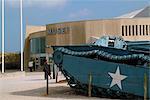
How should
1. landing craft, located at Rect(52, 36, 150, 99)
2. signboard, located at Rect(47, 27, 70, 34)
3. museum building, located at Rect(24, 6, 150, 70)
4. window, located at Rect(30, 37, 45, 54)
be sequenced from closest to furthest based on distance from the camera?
landing craft, located at Rect(52, 36, 150, 99), museum building, located at Rect(24, 6, 150, 70), signboard, located at Rect(47, 27, 70, 34), window, located at Rect(30, 37, 45, 54)

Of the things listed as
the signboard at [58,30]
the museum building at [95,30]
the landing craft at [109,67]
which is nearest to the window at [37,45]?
the museum building at [95,30]

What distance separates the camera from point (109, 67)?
17125 millimetres

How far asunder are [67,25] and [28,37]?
20.3 m

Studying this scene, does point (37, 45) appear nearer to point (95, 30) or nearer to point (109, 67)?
point (95, 30)

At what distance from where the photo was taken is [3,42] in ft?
146

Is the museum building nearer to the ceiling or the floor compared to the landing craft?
A: nearer to the ceiling

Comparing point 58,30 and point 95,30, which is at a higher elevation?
point 58,30

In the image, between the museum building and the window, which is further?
the window

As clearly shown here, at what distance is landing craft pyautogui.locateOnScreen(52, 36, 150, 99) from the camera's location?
16.2 meters

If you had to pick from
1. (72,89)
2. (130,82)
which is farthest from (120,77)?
(72,89)

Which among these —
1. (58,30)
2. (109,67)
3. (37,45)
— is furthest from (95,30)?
(109,67)

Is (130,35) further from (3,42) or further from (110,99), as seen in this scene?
(110,99)

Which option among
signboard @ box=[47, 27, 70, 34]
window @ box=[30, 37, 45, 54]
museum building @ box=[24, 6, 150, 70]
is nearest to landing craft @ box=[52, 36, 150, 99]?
museum building @ box=[24, 6, 150, 70]

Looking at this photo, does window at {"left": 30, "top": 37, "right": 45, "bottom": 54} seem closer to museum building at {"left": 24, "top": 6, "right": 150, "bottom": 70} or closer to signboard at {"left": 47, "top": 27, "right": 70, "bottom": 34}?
museum building at {"left": 24, "top": 6, "right": 150, "bottom": 70}
